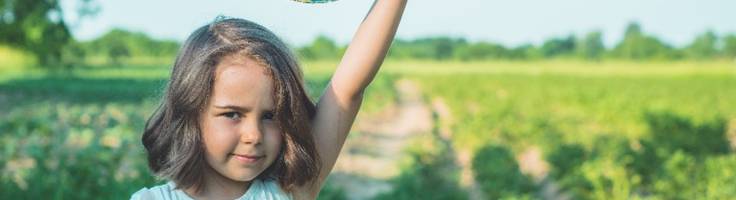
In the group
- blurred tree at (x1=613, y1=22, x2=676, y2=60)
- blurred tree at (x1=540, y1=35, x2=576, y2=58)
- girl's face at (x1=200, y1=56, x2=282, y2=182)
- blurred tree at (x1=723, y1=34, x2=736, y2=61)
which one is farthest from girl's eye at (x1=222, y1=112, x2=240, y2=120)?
blurred tree at (x1=723, y1=34, x2=736, y2=61)

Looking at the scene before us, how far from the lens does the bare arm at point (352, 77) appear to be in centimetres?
158

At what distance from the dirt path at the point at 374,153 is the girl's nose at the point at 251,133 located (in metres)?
7.73

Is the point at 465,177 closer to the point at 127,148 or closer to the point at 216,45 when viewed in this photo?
the point at 127,148

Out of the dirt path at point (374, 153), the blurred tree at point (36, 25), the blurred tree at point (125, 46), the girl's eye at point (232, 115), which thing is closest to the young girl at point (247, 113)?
the girl's eye at point (232, 115)

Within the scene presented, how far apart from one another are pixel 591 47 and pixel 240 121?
326 feet

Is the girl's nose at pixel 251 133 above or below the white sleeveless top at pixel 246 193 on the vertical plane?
above

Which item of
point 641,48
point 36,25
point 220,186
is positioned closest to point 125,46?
point 641,48

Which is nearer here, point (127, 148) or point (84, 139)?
point (127, 148)

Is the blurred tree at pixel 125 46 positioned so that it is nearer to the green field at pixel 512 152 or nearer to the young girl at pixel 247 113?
the green field at pixel 512 152

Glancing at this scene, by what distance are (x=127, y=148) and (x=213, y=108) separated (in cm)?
1038

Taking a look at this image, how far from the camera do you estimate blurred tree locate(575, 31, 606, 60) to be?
3728 inches

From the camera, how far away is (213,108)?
152 centimetres

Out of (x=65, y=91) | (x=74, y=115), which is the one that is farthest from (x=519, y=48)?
(x=74, y=115)

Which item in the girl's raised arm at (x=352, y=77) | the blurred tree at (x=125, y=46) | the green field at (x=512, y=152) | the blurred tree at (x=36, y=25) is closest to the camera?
the girl's raised arm at (x=352, y=77)
